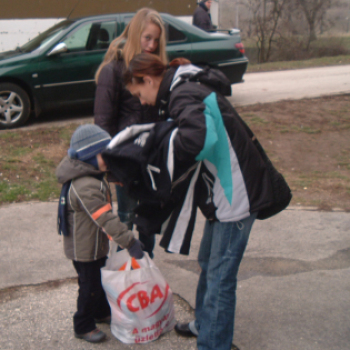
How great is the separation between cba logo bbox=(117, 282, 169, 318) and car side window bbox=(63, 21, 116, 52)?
17.9 ft

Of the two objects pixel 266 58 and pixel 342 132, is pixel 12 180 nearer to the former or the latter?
pixel 342 132

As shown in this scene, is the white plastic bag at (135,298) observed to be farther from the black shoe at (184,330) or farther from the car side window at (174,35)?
the car side window at (174,35)

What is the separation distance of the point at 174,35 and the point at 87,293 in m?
6.00

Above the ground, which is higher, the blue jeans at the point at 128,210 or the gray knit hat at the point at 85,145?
the gray knit hat at the point at 85,145

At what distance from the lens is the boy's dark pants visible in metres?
2.68

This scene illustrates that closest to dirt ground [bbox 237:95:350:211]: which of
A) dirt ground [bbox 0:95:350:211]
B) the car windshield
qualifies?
dirt ground [bbox 0:95:350:211]

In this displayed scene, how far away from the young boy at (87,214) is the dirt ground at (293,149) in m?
2.45

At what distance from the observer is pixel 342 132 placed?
23.1ft

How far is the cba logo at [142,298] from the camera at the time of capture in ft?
8.50

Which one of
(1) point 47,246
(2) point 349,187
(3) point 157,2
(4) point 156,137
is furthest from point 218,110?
(3) point 157,2

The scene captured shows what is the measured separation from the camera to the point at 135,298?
102 inches

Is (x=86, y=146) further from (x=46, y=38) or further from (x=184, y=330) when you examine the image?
(x=46, y=38)

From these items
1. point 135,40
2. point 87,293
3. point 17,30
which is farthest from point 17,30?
point 87,293

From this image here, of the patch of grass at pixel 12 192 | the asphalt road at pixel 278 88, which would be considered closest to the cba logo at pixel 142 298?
the patch of grass at pixel 12 192
